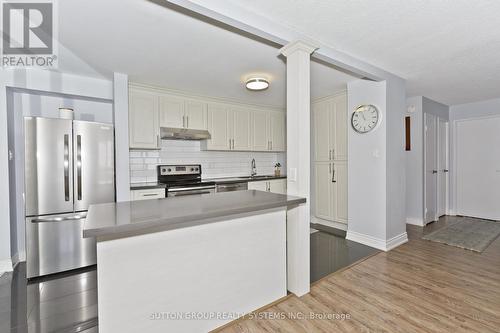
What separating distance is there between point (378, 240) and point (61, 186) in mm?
4033

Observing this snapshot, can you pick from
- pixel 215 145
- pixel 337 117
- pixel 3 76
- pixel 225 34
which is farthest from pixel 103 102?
pixel 337 117

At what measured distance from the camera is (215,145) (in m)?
4.24

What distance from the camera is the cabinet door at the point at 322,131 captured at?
4.24 meters

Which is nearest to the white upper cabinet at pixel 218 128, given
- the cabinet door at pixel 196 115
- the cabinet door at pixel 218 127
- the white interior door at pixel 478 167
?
the cabinet door at pixel 218 127

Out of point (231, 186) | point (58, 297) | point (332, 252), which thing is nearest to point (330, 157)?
point (332, 252)

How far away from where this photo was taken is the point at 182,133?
12.3 ft

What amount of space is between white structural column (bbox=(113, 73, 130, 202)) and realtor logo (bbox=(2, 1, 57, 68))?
0.66 metres

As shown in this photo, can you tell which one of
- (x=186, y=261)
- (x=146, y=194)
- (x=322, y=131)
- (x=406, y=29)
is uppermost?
(x=406, y=29)

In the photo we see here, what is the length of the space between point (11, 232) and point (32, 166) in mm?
1046

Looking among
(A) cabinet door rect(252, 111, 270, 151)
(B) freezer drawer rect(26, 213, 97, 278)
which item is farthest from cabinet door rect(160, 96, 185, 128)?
(B) freezer drawer rect(26, 213, 97, 278)

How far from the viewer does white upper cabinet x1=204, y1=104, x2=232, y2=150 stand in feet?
13.8

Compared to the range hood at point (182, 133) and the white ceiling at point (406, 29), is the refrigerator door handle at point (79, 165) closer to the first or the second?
the range hood at point (182, 133)

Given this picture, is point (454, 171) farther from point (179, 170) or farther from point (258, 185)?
point (179, 170)

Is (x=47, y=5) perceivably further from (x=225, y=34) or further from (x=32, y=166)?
(x=32, y=166)
